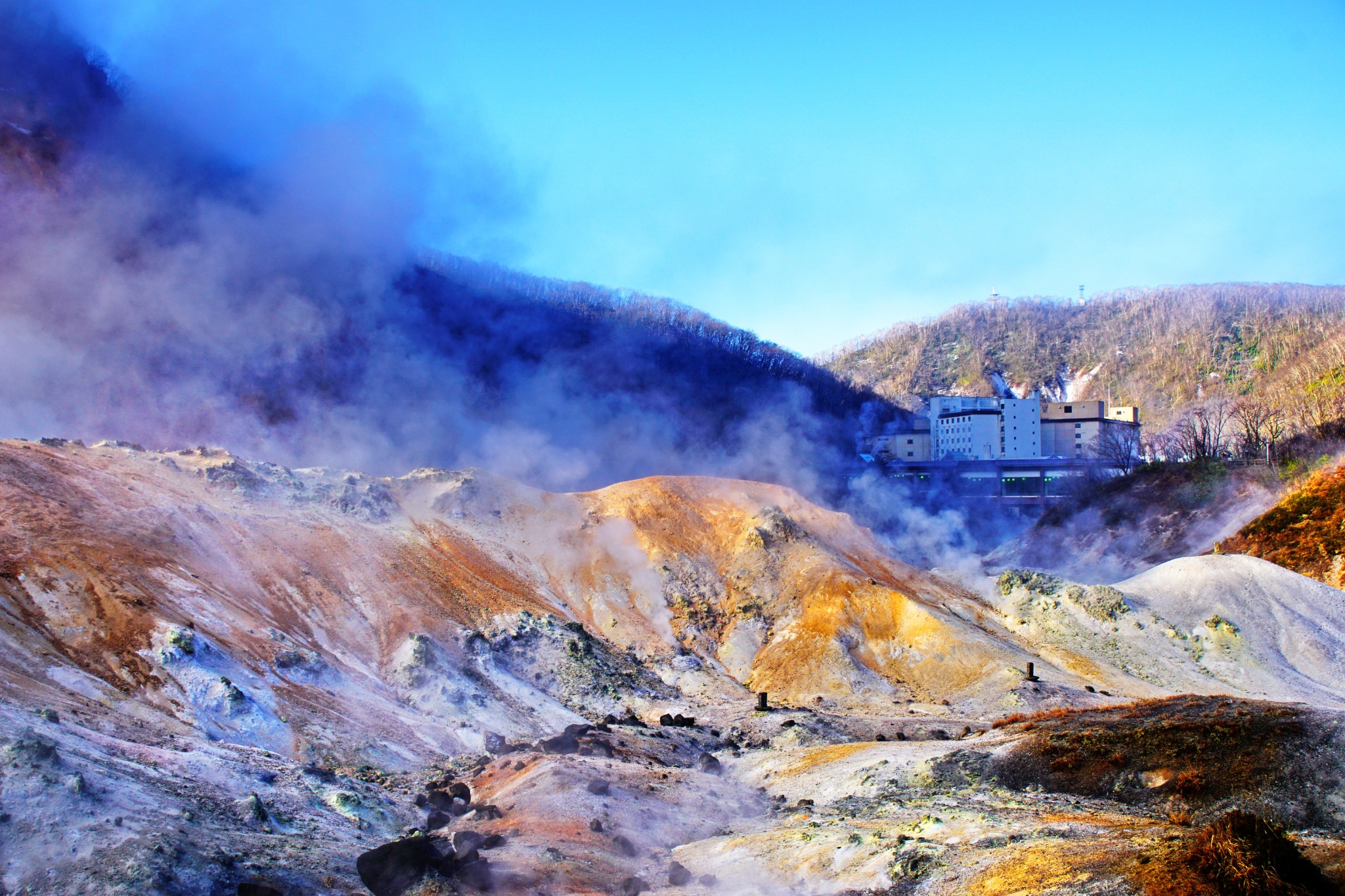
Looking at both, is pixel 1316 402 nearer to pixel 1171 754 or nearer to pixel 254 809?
pixel 1171 754

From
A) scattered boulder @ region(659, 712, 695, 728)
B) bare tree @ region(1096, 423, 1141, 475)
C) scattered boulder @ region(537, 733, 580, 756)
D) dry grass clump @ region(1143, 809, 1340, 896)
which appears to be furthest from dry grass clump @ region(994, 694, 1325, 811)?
bare tree @ region(1096, 423, 1141, 475)

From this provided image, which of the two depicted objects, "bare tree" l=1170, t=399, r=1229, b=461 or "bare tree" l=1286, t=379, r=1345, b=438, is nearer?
"bare tree" l=1170, t=399, r=1229, b=461

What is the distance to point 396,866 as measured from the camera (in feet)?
46.6

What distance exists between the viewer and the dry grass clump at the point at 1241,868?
10.6m

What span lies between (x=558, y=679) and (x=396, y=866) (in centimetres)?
1856

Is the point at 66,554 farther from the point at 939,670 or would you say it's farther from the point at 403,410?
the point at 403,410

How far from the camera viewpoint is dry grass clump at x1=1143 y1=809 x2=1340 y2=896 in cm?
1065

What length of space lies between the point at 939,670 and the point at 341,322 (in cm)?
4920

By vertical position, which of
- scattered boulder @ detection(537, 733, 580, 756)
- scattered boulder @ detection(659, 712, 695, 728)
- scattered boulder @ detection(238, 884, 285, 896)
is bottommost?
scattered boulder @ detection(659, 712, 695, 728)

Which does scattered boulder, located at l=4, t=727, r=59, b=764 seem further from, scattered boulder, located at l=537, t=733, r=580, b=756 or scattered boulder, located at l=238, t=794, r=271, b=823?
scattered boulder, located at l=537, t=733, r=580, b=756

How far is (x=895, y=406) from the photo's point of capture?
112688 mm

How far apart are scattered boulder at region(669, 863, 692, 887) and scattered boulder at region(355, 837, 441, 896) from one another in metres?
3.97

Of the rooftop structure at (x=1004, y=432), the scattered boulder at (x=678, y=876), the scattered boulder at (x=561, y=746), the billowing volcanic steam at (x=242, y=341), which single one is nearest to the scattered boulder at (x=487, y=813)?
the scattered boulder at (x=678, y=876)

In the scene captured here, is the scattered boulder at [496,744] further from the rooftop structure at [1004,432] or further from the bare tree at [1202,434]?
the rooftop structure at [1004,432]
